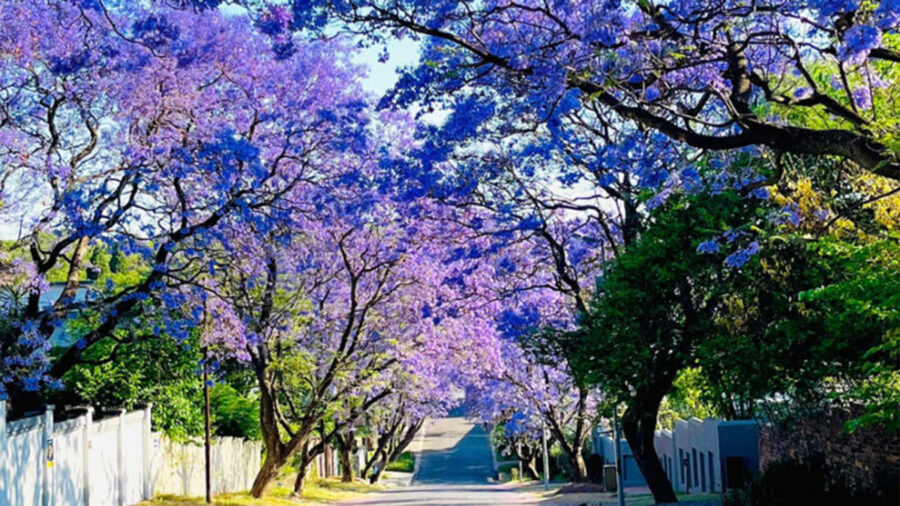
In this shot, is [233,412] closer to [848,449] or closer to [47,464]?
[47,464]

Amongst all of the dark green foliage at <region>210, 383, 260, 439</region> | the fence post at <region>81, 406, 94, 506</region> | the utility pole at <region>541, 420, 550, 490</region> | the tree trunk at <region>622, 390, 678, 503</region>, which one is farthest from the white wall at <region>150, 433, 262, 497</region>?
the utility pole at <region>541, 420, 550, 490</region>

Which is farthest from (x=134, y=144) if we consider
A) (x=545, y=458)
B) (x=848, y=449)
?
(x=545, y=458)

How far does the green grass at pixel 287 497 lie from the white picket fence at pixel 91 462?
2.05ft

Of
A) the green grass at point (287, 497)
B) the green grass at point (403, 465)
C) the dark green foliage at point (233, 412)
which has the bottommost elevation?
the green grass at point (403, 465)

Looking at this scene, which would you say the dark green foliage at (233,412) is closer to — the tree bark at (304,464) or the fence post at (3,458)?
the tree bark at (304,464)

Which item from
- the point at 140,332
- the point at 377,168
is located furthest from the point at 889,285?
the point at 140,332

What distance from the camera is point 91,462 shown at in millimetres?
19219

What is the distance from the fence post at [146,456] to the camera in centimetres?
2283

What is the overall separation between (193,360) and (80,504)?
25.8ft

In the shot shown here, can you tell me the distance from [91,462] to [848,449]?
13.2 m

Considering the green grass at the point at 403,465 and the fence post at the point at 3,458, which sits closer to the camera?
the fence post at the point at 3,458

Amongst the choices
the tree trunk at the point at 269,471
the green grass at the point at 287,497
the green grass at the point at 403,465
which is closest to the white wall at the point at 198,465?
the green grass at the point at 287,497

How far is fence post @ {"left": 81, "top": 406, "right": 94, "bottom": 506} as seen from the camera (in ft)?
61.2

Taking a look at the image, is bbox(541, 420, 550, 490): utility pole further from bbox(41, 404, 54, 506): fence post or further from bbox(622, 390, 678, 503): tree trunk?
bbox(41, 404, 54, 506): fence post
